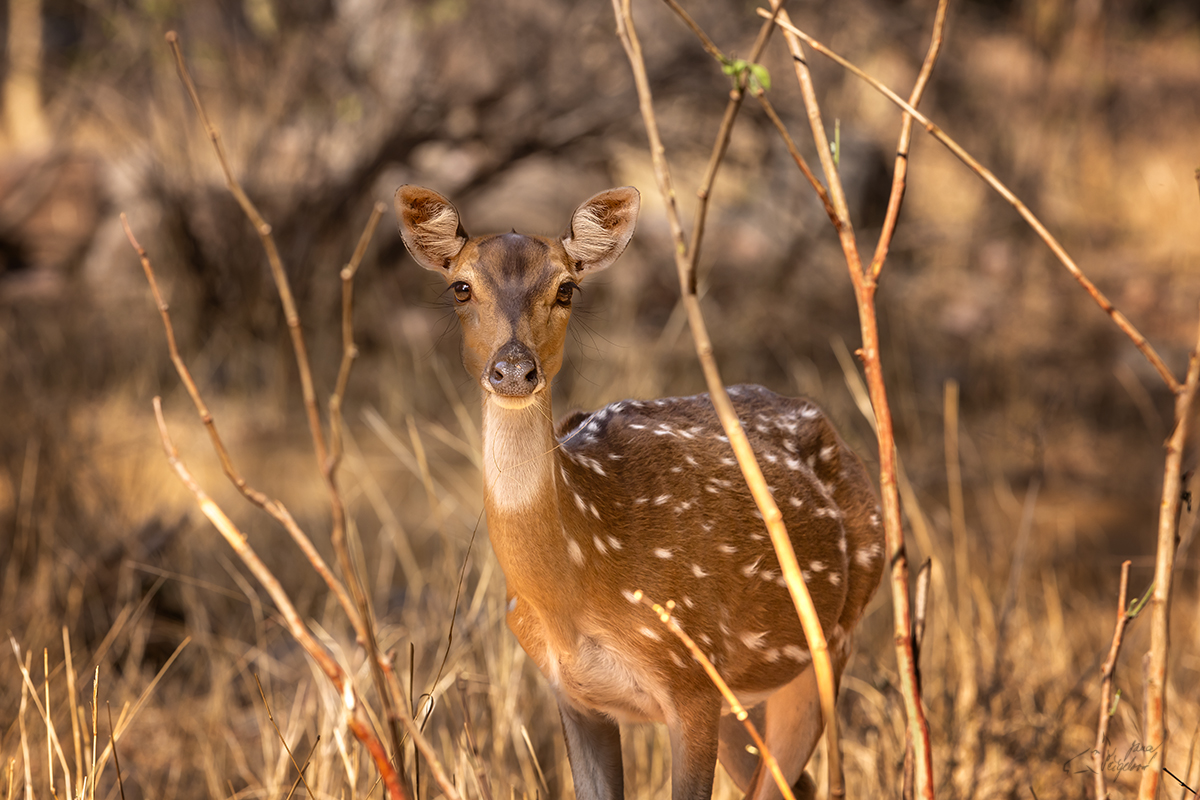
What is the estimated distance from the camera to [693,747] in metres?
2.47

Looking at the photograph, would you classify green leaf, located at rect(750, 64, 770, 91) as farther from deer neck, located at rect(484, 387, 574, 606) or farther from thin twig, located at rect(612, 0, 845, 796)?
deer neck, located at rect(484, 387, 574, 606)

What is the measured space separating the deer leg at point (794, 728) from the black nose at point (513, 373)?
Answer: 1.15 meters

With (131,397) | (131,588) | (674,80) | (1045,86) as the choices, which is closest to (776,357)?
(674,80)

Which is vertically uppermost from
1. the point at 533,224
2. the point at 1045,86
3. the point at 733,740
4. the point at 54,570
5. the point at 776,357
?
the point at 1045,86

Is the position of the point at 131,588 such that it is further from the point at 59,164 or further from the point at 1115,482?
the point at 59,164

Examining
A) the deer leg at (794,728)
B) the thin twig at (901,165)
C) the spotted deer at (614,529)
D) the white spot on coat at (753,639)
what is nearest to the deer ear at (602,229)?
the spotted deer at (614,529)

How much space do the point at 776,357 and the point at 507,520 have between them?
6353 mm

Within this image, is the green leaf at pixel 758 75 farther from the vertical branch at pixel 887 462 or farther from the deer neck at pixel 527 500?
the deer neck at pixel 527 500

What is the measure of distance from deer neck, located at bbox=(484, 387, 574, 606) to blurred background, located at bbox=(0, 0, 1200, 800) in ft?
1.92

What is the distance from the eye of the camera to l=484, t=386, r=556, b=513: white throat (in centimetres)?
242

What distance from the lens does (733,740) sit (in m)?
3.20

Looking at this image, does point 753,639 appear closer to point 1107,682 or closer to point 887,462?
point 1107,682

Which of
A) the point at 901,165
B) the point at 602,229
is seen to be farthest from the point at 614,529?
the point at 901,165

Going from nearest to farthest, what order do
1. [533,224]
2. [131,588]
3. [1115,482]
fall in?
[131,588], [1115,482], [533,224]
